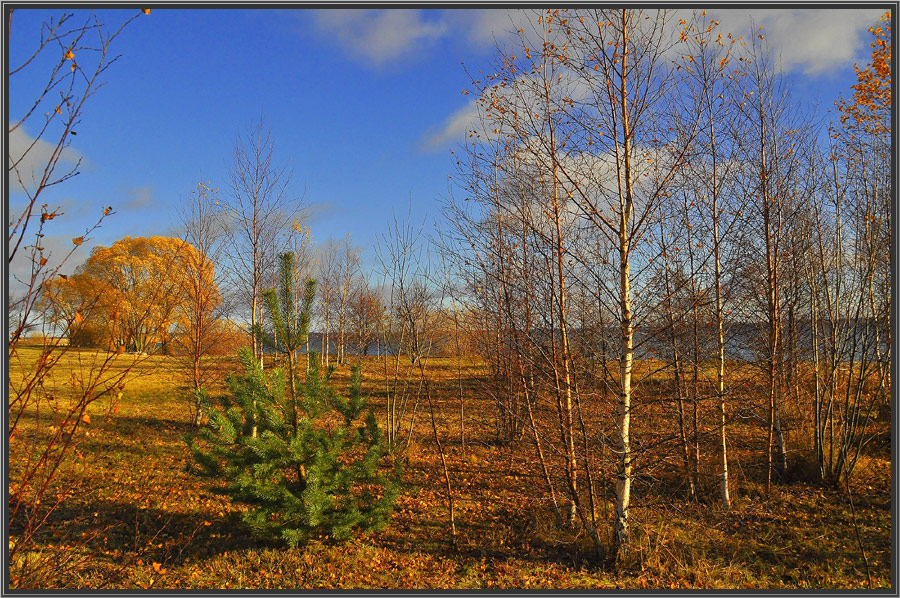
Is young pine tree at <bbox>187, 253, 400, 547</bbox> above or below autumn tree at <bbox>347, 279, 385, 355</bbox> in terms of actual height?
below

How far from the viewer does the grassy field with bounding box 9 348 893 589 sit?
17.7ft

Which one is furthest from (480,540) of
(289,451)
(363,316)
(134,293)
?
(134,293)

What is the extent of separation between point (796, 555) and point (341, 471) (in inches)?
222

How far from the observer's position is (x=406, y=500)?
312 inches

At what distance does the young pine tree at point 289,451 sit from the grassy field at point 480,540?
48cm

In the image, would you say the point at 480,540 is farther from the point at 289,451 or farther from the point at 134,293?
the point at 134,293

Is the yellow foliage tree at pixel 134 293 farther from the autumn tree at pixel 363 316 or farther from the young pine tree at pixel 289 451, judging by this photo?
the autumn tree at pixel 363 316

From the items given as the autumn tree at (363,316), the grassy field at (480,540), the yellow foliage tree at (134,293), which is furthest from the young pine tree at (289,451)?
the autumn tree at (363,316)

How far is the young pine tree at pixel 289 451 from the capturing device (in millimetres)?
5648

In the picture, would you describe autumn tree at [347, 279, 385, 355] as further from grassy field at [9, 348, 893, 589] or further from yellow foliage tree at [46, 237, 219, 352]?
grassy field at [9, 348, 893, 589]

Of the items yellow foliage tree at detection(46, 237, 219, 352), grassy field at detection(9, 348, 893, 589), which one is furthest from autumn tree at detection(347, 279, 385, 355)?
grassy field at detection(9, 348, 893, 589)

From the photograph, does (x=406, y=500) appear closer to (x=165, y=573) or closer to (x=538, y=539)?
(x=538, y=539)

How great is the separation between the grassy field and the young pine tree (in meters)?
0.48

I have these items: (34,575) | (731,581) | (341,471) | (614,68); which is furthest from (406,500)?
(614,68)
